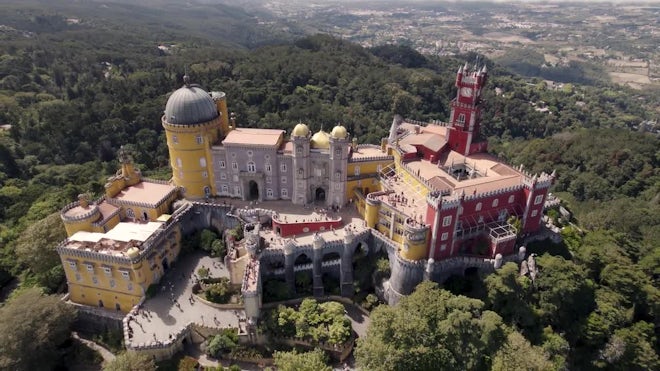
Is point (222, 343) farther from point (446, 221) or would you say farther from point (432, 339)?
point (446, 221)

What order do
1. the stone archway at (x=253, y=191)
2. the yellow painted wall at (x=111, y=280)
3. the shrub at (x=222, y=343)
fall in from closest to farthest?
the shrub at (x=222, y=343) < the yellow painted wall at (x=111, y=280) < the stone archway at (x=253, y=191)

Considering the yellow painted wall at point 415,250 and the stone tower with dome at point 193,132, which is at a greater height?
the stone tower with dome at point 193,132

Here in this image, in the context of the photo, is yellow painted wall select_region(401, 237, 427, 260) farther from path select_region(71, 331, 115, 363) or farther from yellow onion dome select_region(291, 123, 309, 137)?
path select_region(71, 331, 115, 363)

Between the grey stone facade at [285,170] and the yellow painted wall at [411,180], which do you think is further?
the grey stone facade at [285,170]

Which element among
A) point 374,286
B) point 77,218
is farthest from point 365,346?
point 77,218

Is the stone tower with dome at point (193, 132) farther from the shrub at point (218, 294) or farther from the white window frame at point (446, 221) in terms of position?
the white window frame at point (446, 221)

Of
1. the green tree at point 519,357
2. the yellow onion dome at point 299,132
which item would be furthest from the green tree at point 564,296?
the yellow onion dome at point 299,132

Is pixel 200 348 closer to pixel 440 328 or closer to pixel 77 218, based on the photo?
pixel 77 218

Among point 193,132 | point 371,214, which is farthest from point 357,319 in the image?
point 193,132
